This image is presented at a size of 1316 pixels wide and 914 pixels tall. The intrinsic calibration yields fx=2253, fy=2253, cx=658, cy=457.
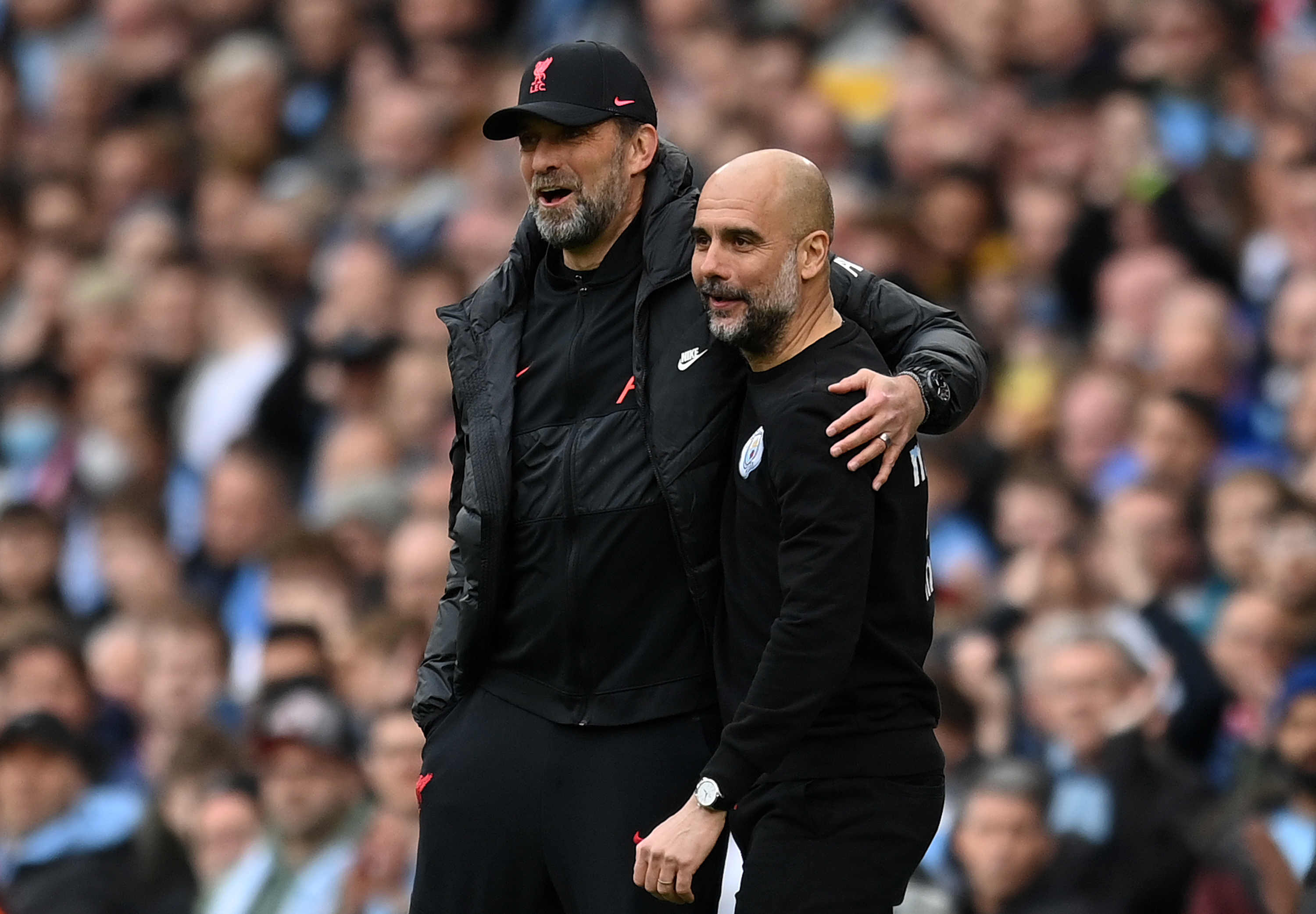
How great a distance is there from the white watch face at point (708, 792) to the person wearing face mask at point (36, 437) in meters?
6.78

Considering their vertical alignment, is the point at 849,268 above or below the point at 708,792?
above

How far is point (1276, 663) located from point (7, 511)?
5265 millimetres

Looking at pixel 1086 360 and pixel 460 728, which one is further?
pixel 1086 360

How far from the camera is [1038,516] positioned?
7504mm

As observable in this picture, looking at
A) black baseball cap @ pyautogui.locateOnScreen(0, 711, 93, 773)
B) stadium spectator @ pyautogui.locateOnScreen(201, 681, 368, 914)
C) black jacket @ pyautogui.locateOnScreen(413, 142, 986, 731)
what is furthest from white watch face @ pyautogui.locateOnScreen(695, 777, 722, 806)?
black baseball cap @ pyautogui.locateOnScreen(0, 711, 93, 773)

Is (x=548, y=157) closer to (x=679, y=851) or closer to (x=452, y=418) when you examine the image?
(x=679, y=851)

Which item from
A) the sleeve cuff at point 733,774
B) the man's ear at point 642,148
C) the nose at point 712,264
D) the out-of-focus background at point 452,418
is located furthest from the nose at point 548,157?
the out-of-focus background at point 452,418

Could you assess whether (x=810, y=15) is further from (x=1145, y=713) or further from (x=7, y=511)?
(x=1145, y=713)

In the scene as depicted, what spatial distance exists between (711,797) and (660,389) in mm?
803

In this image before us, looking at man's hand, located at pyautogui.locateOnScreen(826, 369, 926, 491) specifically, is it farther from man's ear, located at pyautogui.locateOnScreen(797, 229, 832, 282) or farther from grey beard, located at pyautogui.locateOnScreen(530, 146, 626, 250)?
grey beard, located at pyautogui.locateOnScreen(530, 146, 626, 250)

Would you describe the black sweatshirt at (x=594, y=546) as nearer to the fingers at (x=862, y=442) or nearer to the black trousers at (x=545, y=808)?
the black trousers at (x=545, y=808)

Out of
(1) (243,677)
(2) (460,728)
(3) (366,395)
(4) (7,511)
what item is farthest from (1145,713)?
(4) (7,511)

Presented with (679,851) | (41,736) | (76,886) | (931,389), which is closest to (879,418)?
(931,389)

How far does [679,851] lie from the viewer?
3.86m
